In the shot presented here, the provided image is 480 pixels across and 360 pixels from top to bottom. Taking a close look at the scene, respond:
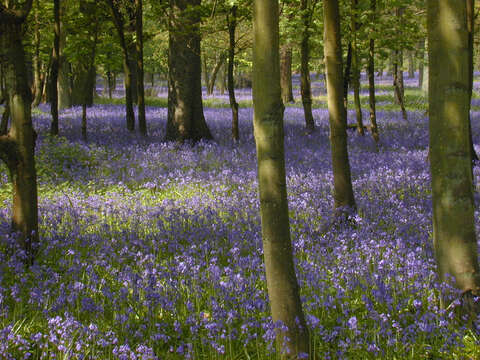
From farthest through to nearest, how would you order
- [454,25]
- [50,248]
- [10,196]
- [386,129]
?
[386,129], [10,196], [50,248], [454,25]

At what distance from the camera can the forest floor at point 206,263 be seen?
3.55 meters

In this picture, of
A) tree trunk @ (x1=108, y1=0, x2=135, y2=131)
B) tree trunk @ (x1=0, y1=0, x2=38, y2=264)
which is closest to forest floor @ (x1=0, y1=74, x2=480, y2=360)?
tree trunk @ (x1=0, y1=0, x2=38, y2=264)

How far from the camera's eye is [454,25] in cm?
368

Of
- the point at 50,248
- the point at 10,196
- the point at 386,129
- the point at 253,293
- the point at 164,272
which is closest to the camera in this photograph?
the point at 253,293

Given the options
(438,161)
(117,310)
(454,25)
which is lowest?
(117,310)

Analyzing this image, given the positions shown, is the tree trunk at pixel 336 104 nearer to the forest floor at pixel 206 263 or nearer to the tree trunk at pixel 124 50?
the forest floor at pixel 206 263

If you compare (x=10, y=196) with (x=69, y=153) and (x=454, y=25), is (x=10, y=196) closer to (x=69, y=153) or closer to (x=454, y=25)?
(x=69, y=153)

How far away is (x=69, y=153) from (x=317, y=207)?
6937 mm

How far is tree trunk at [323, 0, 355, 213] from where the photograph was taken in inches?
244

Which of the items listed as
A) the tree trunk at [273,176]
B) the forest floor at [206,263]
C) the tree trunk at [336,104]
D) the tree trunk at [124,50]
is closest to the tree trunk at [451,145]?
the forest floor at [206,263]

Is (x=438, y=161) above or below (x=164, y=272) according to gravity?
above

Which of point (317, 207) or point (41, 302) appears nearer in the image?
point (41, 302)

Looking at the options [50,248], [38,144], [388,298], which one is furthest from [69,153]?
[388,298]

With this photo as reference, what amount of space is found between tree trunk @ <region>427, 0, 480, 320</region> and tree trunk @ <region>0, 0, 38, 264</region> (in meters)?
4.20
